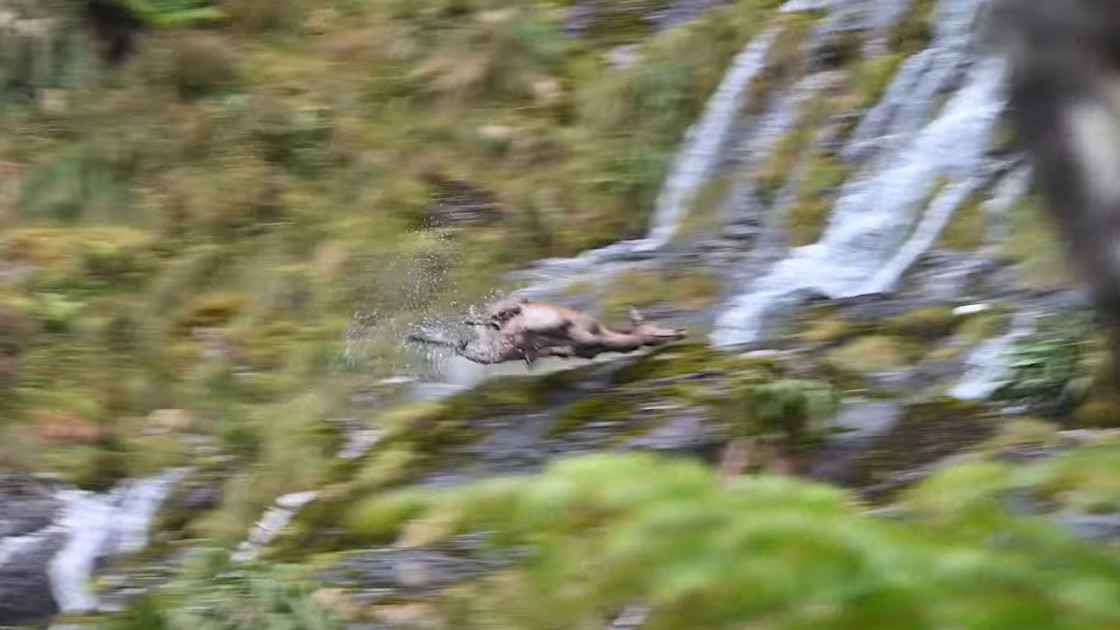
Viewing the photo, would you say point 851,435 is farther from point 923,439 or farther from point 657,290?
point 657,290

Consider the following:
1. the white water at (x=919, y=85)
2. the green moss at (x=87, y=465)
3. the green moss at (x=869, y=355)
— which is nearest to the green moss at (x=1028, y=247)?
the green moss at (x=869, y=355)

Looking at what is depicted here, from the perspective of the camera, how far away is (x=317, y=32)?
7883 millimetres

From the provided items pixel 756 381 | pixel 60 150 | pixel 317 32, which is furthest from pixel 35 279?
pixel 756 381

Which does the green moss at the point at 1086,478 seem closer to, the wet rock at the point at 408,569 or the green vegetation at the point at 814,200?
the wet rock at the point at 408,569

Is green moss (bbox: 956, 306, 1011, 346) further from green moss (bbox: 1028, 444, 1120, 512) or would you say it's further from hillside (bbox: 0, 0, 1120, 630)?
green moss (bbox: 1028, 444, 1120, 512)

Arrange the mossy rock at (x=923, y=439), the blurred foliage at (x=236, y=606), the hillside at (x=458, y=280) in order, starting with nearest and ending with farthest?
the blurred foliage at (x=236, y=606), the mossy rock at (x=923, y=439), the hillside at (x=458, y=280)

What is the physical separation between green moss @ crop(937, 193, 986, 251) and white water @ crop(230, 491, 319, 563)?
275 centimetres

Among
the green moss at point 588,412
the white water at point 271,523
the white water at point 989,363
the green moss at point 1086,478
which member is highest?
the green moss at point 1086,478

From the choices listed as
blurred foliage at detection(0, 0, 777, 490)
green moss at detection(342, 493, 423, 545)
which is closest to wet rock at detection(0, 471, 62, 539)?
blurred foliage at detection(0, 0, 777, 490)

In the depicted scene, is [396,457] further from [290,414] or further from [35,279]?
[35,279]

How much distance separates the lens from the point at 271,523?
15.3 feet

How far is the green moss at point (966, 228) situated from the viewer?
5445 millimetres

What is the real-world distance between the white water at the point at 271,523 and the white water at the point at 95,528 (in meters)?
0.47

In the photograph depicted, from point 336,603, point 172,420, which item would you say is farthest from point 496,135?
point 336,603
